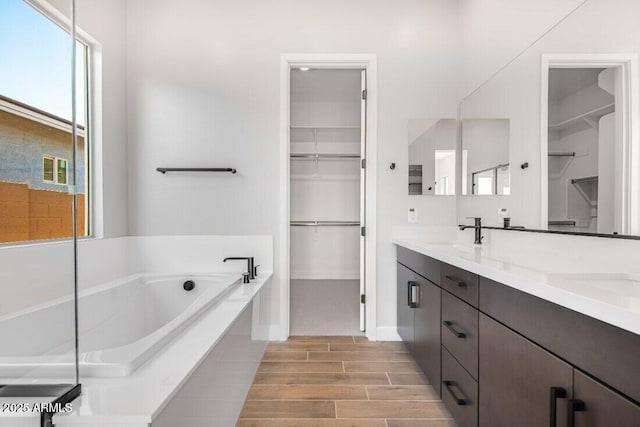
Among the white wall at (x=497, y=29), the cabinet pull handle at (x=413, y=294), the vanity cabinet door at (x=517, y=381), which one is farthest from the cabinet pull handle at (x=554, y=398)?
the white wall at (x=497, y=29)

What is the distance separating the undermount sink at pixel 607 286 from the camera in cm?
→ 73

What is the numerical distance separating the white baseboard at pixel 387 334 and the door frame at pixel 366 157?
0.14ft

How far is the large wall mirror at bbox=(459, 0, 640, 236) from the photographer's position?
1.15 m

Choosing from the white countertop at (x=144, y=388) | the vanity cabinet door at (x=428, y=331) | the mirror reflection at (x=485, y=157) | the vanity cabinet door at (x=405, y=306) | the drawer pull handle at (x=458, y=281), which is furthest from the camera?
the vanity cabinet door at (x=405, y=306)

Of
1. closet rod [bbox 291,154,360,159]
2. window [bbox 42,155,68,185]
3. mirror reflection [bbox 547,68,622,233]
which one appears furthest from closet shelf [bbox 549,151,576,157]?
closet rod [bbox 291,154,360,159]

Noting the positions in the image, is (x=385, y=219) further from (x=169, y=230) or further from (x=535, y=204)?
(x=169, y=230)

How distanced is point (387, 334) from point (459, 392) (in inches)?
47.2

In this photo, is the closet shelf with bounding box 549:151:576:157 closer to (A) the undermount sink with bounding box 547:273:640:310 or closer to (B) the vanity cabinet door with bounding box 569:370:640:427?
(A) the undermount sink with bounding box 547:273:640:310

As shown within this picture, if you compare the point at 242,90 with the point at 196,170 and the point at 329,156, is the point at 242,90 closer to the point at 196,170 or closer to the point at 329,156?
the point at 196,170

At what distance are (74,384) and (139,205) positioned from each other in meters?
2.02

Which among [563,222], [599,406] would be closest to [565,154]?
[563,222]

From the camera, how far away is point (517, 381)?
3.37 feet

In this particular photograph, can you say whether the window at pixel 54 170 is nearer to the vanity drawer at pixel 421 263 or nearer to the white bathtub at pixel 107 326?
the white bathtub at pixel 107 326

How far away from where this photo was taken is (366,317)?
2.67 meters
